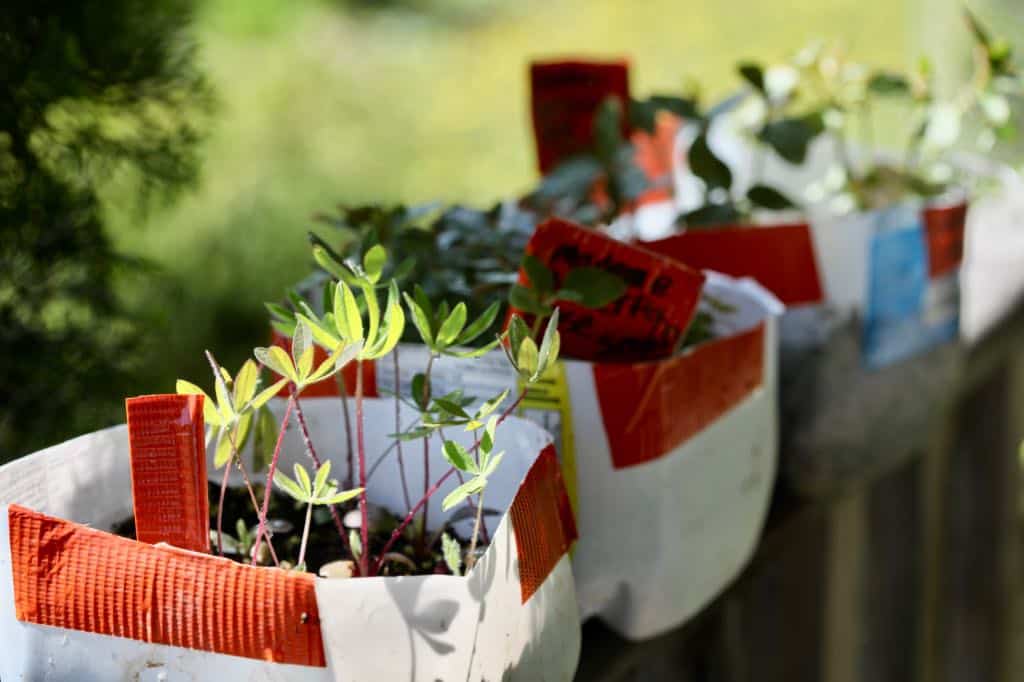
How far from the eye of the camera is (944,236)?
93 centimetres

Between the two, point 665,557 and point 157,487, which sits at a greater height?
point 157,487

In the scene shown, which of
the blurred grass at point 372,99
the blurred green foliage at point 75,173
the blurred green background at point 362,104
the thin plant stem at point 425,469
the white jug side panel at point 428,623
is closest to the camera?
the white jug side panel at point 428,623

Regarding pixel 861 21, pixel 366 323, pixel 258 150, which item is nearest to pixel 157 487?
pixel 366 323

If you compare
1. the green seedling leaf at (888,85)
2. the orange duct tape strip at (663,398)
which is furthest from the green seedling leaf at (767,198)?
the orange duct tape strip at (663,398)

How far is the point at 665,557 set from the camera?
648 mm

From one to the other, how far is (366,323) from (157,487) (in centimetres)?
22

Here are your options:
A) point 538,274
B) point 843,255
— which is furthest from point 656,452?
point 843,255

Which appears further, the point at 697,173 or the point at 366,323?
the point at 697,173

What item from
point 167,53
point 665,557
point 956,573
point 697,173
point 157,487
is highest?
point 167,53

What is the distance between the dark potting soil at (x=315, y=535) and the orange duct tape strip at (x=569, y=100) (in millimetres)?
431

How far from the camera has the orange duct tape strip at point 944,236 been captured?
2.97ft

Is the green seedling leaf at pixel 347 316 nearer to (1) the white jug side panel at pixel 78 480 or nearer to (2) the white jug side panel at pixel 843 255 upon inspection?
(1) the white jug side panel at pixel 78 480

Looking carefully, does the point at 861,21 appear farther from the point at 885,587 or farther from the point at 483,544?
the point at 483,544

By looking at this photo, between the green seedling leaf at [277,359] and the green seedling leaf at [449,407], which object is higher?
the green seedling leaf at [277,359]
